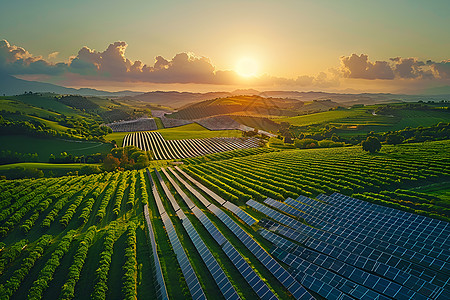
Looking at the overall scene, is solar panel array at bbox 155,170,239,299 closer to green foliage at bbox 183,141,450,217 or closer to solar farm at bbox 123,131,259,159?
green foliage at bbox 183,141,450,217

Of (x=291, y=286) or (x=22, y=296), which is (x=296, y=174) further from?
(x=22, y=296)

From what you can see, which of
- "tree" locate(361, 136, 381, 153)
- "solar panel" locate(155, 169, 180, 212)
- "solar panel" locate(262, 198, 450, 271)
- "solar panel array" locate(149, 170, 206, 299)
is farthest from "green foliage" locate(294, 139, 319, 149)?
"solar panel array" locate(149, 170, 206, 299)

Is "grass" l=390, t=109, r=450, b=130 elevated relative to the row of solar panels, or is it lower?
elevated

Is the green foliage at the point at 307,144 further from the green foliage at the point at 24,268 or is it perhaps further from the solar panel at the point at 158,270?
the green foliage at the point at 24,268

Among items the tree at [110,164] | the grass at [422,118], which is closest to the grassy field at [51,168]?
the tree at [110,164]

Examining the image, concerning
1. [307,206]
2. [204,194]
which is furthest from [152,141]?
[307,206]

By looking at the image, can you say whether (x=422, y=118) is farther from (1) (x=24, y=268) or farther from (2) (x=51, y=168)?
(2) (x=51, y=168)
